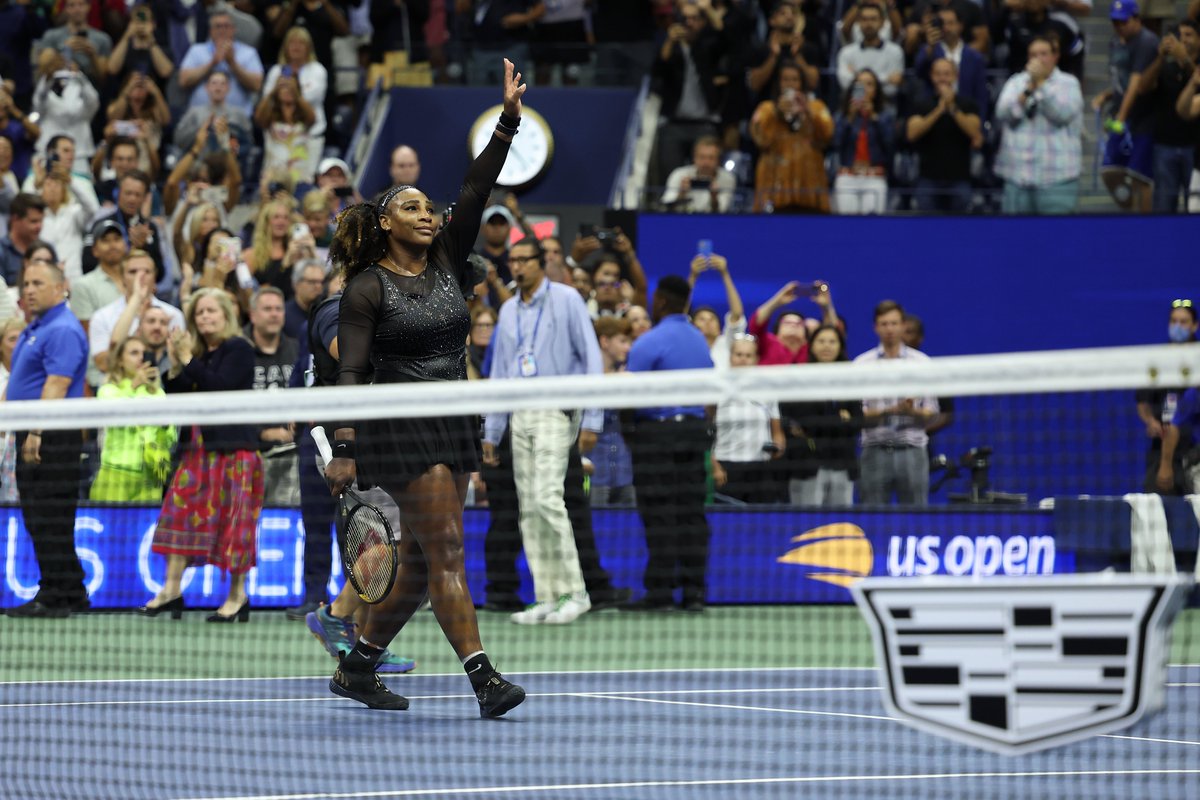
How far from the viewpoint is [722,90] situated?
17.9 metres

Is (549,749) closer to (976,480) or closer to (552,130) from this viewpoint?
(976,480)

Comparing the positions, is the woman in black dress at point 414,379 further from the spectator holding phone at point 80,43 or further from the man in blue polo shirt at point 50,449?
the spectator holding phone at point 80,43

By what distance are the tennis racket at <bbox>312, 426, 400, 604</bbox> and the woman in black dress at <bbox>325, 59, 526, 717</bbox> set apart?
0.38ft

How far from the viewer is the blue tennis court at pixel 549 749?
5.92m

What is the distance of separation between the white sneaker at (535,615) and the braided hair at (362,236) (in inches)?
157

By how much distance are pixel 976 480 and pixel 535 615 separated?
118 inches

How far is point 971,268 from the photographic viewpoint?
16297mm

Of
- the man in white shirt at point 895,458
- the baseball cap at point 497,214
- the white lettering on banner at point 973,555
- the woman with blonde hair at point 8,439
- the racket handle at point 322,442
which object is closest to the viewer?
the racket handle at point 322,442

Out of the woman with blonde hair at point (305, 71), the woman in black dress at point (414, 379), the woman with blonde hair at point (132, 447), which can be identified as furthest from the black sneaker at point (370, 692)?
the woman with blonde hair at point (305, 71)

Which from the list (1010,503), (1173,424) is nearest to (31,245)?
(1010,503)

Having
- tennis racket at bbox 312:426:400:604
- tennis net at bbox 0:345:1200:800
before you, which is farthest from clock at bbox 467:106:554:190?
tennis racket at bbox 312:426:400:604

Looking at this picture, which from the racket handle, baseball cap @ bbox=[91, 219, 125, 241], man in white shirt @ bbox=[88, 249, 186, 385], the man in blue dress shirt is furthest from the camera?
baseball cap @ bbox=[91, 219, 125, 241]

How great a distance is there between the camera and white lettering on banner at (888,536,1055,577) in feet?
39.7

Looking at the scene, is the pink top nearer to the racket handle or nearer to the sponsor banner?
the sponsor banner
